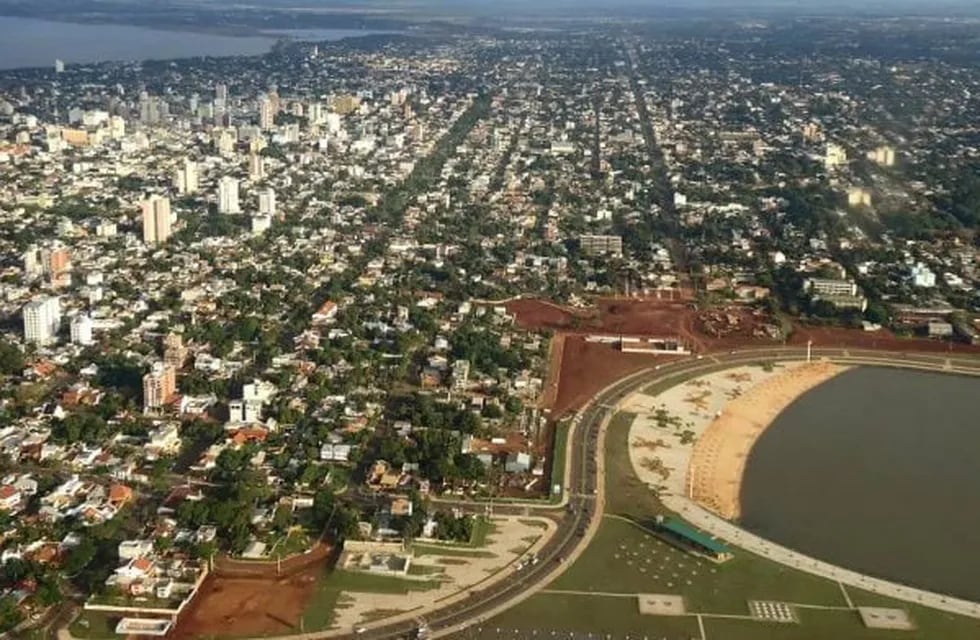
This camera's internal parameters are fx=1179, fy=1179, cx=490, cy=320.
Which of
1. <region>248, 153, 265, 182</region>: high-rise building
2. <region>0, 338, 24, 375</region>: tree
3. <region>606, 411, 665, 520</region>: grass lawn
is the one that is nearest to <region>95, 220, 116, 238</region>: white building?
<region>248, 153, 265, 182</region>: high-rise building

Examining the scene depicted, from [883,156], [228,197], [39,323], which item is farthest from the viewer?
[883,156]

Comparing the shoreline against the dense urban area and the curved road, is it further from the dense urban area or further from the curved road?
the dense urban area

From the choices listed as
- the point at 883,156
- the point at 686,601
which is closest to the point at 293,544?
the point at 686,601

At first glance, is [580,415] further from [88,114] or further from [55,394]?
[88,114]

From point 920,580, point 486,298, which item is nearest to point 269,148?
point 486,298

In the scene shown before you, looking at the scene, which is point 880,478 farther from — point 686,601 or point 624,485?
point 686,601

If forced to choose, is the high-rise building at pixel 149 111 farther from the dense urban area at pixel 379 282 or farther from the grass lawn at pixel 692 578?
the grass lawn at pixel 692 578

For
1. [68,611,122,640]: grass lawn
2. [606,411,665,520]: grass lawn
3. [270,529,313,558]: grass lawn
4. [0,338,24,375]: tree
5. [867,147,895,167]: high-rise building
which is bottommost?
[68,611,122,640]: grass lawn
